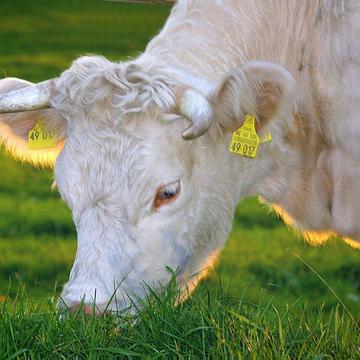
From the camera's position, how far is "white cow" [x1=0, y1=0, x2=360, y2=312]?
4875mm

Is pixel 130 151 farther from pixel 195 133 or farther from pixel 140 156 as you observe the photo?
pixel 195 133

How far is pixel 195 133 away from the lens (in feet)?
15.5

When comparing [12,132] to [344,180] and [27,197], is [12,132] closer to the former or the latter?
[344,180]

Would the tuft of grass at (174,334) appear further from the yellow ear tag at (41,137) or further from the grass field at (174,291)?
the yellow ear tag at (41,137)

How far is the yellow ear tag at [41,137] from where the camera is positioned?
215 inches

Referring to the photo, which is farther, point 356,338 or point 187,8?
point 187,8

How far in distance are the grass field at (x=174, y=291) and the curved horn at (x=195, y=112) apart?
66 centimetres

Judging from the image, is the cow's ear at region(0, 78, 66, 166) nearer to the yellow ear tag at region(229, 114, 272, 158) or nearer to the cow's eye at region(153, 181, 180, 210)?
the cow's eye at region(153, 181, 180, 210)

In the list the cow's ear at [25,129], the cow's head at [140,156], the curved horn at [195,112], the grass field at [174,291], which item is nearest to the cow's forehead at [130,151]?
the cow's head at [140,156]

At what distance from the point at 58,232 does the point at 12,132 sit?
13.6ft

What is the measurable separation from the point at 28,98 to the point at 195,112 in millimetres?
918

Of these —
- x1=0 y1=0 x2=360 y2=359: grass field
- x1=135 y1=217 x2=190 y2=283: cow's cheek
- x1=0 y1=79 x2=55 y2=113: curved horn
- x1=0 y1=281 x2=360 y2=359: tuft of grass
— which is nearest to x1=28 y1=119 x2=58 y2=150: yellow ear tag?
x1=0 y1=79 x2=55 y2=113: curved horn

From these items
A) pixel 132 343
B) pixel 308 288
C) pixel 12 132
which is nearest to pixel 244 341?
pixel 132 343

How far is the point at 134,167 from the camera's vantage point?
16.1ft
